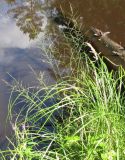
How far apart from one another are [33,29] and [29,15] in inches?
Result: 34.2

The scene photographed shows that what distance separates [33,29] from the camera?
6.85 m

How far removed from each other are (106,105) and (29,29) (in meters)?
4.83

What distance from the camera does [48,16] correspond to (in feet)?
24.6

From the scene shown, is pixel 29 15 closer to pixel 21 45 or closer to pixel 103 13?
pixel 21 45

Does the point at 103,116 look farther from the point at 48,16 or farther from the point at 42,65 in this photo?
the point at 48,16

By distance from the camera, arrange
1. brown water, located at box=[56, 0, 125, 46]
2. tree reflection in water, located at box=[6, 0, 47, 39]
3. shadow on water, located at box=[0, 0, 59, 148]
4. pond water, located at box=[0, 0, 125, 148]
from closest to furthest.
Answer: shadow on water, located at box=[0, 0, 59, 148]
pond water, located at box=[0, 0, 125, 148]
brown water, located at box=[56, 0, 125, 46]
tree reflection in water, located at box=[6, 0, 47, 39]

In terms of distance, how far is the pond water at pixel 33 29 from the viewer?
17.7 ft

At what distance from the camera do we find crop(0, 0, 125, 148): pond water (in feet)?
17.7

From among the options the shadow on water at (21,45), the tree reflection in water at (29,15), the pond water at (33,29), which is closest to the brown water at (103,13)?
the pond water at (33,29)

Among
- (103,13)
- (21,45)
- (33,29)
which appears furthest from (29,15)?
(103,13)

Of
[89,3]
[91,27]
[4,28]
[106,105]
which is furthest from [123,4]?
[106,105]

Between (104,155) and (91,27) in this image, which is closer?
(104,155)

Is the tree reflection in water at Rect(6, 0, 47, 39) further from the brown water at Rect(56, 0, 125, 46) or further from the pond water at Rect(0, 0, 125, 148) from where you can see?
the brown water at Rect(56, 0, 125, 46)

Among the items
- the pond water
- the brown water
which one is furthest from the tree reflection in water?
the brown water
